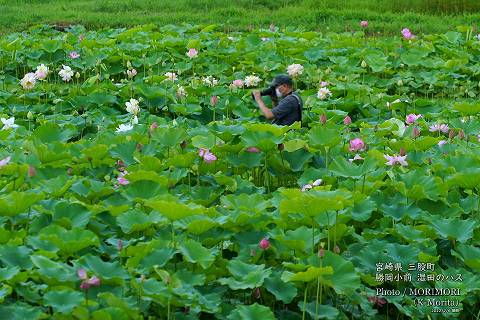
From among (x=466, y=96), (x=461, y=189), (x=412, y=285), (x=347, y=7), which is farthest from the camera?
(x=347, y=7)

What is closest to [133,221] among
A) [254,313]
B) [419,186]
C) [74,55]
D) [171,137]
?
[254,313]

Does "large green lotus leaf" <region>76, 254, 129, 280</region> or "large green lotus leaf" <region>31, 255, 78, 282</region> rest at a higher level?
"large green lotus leaf" <region>31, 255, 78, 282</region>

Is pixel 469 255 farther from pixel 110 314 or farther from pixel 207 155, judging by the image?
pixel 110 314

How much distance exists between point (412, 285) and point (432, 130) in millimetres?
1981

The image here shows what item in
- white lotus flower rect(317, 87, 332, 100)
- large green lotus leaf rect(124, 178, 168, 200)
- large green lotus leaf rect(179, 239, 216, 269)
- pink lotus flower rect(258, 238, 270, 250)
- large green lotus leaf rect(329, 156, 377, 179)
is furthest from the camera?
white lotus flower rect(317, 87, 332, 100)

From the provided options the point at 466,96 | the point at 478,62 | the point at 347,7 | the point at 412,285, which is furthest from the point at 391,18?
the point at 412,285

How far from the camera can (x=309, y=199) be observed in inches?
130

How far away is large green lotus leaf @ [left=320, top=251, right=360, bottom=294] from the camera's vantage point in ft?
10.2

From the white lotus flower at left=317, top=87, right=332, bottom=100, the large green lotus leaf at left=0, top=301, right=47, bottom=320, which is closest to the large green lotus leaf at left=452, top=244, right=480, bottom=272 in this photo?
the large green lotus leaf at left=0, top=301, right=47, bottom=320

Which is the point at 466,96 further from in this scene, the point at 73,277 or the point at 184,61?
the point at 73,277

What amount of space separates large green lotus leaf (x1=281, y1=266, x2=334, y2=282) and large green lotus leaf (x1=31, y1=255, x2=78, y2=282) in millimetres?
697

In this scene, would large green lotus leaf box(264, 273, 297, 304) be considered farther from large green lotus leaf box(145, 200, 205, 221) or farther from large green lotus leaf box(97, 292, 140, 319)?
large green lotus leaf box(97, 292, 140, 319)

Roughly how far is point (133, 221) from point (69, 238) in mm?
300

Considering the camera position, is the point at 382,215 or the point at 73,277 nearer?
the point at 73,277
